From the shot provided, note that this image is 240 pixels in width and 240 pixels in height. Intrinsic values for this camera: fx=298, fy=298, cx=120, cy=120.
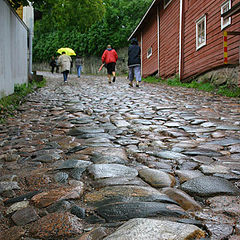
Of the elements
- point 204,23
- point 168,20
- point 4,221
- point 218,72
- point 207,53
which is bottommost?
point 4,221

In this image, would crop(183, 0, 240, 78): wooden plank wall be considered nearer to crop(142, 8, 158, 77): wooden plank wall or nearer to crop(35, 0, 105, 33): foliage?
crop(35, 0, 105, 33): foliage

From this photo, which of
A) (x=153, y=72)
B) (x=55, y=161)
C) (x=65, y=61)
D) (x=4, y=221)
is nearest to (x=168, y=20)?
(x=153, y=72)

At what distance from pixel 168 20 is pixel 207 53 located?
4.70 meters

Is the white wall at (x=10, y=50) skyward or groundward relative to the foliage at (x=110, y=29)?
groundward

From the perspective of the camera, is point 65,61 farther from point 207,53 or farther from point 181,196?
point 181,196

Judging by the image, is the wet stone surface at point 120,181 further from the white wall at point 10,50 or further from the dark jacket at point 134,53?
the dark jacket at point 134,53

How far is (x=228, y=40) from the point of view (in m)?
8.84

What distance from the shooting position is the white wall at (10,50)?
610 cm

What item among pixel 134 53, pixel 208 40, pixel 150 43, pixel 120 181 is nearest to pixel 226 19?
pixel 208 40

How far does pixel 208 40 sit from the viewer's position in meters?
10.3

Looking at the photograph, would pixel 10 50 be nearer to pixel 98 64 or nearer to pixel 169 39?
pixel 169 39

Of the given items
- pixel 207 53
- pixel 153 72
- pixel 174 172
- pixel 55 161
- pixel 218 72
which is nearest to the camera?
pixel 174 172

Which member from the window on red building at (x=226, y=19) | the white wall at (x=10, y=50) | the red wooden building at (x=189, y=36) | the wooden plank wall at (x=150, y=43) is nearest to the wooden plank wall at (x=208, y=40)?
the red wooden building at (x=189, y=36)

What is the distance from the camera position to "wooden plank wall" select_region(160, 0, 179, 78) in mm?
13180
